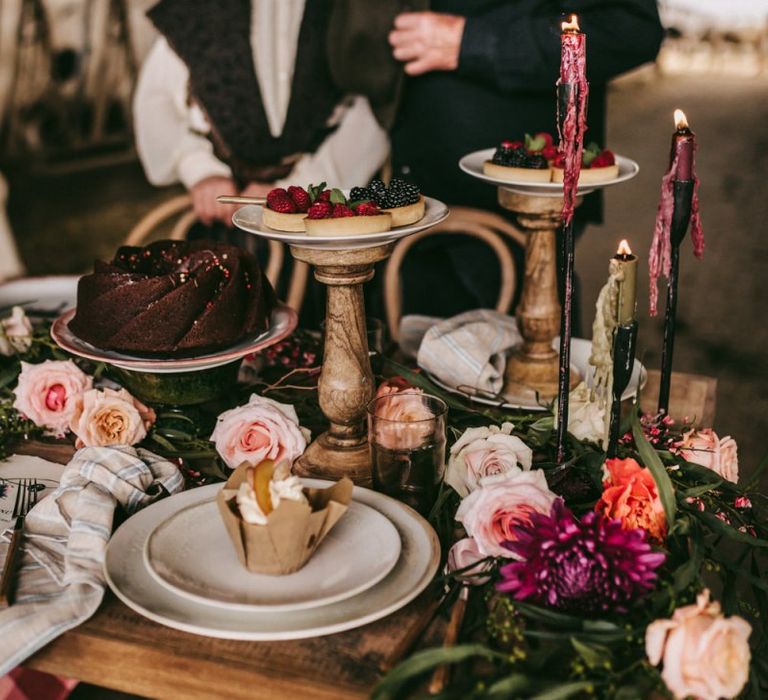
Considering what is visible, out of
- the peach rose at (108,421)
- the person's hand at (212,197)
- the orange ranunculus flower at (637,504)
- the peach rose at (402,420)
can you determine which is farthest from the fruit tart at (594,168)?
the person's hand at (212,197)

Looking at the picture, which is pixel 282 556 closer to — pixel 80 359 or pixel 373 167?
pixel 80 359

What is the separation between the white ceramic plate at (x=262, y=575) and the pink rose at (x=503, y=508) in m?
0.08

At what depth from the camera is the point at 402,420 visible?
1.05 m

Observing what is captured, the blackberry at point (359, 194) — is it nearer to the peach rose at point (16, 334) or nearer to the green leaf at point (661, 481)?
the green leaf at point (661, 481)

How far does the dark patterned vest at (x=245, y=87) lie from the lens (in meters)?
2.28

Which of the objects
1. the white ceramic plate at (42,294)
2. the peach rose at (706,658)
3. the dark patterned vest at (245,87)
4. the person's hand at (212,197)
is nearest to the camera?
the peach rose at (706,658)

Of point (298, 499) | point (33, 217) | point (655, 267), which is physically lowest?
point (33, 217)

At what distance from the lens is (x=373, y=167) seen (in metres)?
2.40

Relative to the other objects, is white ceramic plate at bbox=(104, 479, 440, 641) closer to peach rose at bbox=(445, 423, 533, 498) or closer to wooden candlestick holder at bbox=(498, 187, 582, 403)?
peach rose at bbox=(445, 423, 533, 498)

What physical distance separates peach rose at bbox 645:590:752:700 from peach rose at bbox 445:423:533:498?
0.29m

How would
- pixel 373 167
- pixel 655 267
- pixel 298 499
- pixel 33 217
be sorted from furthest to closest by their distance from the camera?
1. pixel 33 217
2. pixel 373 167
3. pixel 655 267
4. pixel 298 499

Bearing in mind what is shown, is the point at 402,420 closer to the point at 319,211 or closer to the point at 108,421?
the point at 319,211

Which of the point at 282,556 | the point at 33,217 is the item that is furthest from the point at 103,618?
the point at 33,217

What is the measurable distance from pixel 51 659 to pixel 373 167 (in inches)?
68.0
